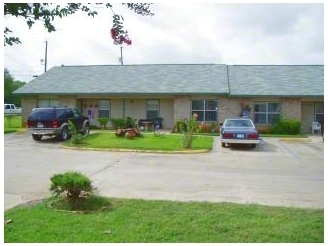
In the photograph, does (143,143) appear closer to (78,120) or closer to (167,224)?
(78,120)

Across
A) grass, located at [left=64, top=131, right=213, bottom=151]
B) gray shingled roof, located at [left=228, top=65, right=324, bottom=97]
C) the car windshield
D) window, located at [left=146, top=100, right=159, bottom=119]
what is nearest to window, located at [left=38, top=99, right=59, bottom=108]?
window, located at [left=146, top=100, right=159, bottom=119]

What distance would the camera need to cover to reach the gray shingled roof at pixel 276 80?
2956cm

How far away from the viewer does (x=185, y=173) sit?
40.4 ft

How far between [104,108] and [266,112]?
1180 cm

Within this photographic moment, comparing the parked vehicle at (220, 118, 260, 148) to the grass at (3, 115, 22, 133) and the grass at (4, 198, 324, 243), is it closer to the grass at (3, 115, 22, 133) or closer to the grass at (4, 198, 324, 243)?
the grass at (4, 198, 324, 243)

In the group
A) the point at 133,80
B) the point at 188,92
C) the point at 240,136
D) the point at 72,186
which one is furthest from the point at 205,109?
the point at 72,186

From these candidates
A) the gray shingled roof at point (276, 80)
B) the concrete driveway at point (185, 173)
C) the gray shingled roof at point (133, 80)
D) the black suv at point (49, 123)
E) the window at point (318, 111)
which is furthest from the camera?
the gray shingled roof at point (133, 80)

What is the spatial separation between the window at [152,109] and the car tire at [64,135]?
9046 millimetres

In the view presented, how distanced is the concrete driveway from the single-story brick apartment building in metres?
9.57

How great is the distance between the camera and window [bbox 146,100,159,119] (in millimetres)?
31547

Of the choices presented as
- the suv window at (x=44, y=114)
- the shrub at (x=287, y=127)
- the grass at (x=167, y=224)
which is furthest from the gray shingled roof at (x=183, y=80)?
the grass at (x=167, y=224)

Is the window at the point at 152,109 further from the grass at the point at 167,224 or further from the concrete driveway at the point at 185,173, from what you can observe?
the grass at the point at 167,224
